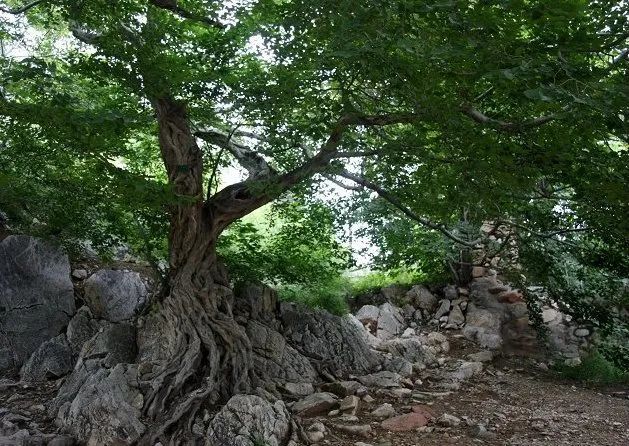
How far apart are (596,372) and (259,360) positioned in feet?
16.2

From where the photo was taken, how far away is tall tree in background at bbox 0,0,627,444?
290 centimetres

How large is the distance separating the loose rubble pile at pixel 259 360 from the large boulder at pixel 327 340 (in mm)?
16

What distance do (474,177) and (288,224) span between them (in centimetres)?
378

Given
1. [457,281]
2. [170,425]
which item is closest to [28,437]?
[170,425]

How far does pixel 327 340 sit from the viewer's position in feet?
23.0

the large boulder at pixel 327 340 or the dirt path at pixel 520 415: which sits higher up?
the large boulder at pixel 327 340

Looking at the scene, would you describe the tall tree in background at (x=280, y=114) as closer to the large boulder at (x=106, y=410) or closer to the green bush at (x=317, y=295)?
the large boulder at (x=106, y=410)

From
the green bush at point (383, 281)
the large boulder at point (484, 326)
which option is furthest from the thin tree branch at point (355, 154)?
the green bush at point (383, 281)

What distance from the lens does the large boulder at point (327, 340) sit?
6.80 metres

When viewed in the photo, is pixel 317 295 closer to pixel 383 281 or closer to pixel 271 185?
pixel 383 281

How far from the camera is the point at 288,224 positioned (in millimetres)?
8008

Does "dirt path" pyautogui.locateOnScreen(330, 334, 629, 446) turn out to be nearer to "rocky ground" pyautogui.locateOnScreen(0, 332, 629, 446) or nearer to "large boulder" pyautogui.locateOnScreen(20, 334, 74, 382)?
"rocky ground" pyautogui.locateOnScreen(0, 332, 629, 446)

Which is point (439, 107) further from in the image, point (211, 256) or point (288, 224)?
point (288, 224)

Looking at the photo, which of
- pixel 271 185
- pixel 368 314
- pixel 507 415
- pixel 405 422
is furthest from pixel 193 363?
pixel 368 314
